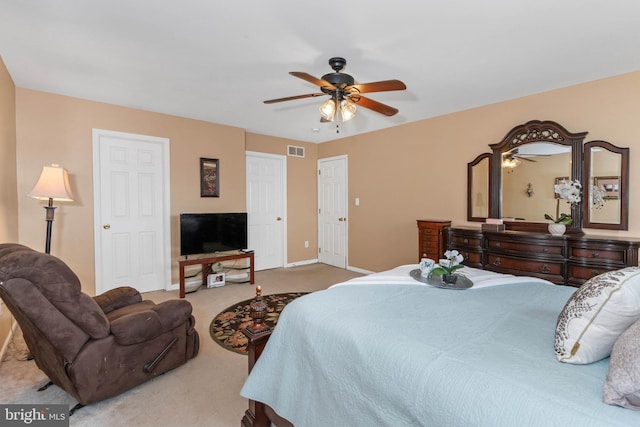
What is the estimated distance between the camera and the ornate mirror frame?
3154 millimetres

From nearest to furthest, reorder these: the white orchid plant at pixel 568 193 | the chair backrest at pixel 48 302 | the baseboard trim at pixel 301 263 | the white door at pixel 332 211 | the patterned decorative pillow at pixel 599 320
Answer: the patterned decorative pillow at pixel 599 320 < the chair backrest at pixel 48 302 < the white orchid plant at pixel 568 193 < the white door at pixel 332 211 < the baseboard trim at pixel 301 263

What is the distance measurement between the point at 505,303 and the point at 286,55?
238 cm

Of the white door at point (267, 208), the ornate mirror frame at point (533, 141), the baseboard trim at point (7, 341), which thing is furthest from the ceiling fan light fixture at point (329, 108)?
the baseboard trim at point (7, 341)

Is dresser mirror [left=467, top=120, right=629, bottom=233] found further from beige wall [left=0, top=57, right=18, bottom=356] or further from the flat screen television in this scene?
beige wall [left=0, top=57, right=18, bottom=356]

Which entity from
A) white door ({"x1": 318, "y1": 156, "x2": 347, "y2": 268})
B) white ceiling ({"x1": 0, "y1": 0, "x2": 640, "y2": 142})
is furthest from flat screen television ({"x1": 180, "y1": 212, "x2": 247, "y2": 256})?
white door ({"x1": 318, "y1": 156, "x2": 347, "y2": 268})

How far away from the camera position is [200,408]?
1911mm

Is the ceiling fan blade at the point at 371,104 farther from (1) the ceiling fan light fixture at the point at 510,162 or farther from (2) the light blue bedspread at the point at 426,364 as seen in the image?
(1) the ceiling fan light fixture at the point at 510,162

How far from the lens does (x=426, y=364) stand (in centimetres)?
106

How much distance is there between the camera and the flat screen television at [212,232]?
4.21 metres

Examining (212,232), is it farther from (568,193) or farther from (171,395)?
(568,193)

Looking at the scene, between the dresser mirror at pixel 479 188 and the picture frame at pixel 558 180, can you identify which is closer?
the picture frame at pixel 558 180

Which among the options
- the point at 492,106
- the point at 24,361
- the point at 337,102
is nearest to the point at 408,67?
the point at 337,102

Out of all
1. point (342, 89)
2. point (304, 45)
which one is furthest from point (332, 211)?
point (304, 45)

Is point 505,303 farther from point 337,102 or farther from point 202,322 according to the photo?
point 202,322
